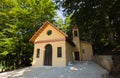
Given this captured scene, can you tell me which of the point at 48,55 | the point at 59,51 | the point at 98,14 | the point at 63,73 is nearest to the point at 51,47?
the point at 48,55

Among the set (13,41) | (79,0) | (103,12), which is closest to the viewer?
(79,0)

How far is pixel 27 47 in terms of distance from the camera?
773 inches

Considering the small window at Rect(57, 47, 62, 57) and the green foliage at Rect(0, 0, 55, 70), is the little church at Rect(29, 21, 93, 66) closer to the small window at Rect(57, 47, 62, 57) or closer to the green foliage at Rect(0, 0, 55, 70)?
the small window at Rect(57, 47, 62, 57)

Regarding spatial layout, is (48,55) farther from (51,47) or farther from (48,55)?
(51,47)

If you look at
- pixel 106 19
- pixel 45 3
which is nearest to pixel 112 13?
pixel 106 19

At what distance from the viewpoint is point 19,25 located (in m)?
19.3

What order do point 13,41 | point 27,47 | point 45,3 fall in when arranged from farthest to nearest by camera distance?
point 45,3
point 27,47
point 13,41

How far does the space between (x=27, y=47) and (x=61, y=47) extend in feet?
22.8

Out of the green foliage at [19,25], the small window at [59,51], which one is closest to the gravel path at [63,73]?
the small window at [59,51]

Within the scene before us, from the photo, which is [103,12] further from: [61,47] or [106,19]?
[61,47]

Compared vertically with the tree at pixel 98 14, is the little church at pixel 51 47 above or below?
below

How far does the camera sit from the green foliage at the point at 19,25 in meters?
18.5

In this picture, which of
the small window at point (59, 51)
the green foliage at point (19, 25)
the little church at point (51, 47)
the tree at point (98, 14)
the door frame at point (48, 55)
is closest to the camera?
the tree at point (98, 14)

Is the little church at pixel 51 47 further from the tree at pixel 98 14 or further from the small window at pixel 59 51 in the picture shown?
the tree at pixel 98 14
